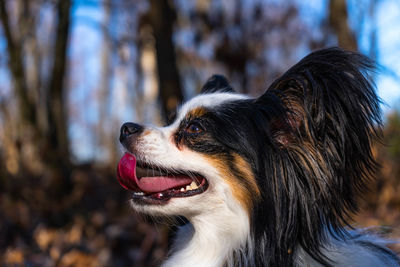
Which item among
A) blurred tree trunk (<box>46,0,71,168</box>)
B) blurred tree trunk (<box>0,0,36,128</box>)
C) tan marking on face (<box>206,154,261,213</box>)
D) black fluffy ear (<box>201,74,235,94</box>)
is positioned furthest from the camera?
blurred tree trunk (<box>0,0,36,128</box>)

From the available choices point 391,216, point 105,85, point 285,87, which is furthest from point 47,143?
point 105,85

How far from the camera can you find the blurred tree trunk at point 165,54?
17.1 ft

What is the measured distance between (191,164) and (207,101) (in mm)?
482

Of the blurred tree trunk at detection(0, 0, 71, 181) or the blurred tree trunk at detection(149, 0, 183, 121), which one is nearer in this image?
the blurred tree trunk at detection(149, 0, 183, 121)

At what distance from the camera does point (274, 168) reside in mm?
2359

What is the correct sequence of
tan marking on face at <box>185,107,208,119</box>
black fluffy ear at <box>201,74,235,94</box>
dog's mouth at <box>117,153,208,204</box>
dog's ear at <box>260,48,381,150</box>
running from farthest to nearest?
black fluffy ear at <box>201,74,235,94</box> → tan marking on face at <box>185,107,208,119</box> → dog's mouth at <box>117,153,208,204</box> → dog's ear at <box>260,48,381,150</box>

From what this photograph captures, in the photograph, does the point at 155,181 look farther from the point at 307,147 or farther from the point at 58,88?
the point at 58,88

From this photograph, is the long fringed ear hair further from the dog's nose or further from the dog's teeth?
the dog's nose

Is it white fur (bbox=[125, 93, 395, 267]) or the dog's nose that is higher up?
the dog's nose

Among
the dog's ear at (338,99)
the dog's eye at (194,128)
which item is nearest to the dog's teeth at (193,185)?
the dog's eye at (194,128)

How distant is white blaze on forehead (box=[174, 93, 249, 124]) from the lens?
2.72 meters

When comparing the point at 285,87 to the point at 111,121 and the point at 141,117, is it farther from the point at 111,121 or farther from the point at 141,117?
the point at 111,121

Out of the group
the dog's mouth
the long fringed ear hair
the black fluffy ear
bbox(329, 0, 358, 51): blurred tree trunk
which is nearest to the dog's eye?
the dog's mouth

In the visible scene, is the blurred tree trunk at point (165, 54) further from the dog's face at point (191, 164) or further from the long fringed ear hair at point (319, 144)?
the long fringed ear hair at point (319, 144)
